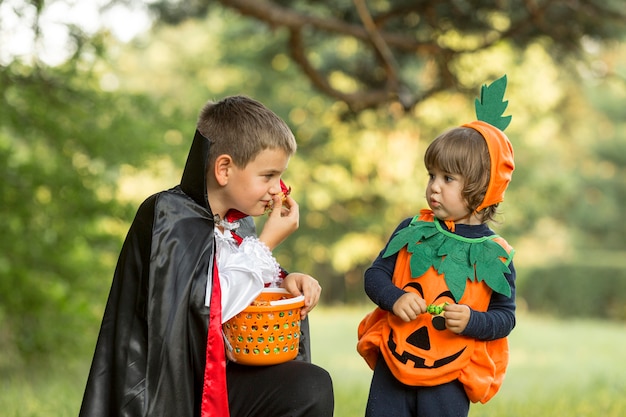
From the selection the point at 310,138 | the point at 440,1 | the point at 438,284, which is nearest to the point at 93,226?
the point at 440,1

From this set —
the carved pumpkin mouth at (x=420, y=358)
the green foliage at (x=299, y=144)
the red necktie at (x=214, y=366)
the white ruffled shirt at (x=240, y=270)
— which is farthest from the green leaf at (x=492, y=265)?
the green foliage at (x=299, y=144)

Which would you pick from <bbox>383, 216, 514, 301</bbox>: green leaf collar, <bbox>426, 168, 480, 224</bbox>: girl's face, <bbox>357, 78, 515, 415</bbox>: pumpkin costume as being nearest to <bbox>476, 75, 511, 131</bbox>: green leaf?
<bbox>357, 78, 515, 415</bbox>: pumpkin costume

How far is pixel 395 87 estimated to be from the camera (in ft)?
20.9

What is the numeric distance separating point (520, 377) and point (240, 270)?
21.7 ft

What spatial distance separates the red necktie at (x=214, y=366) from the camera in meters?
2.63

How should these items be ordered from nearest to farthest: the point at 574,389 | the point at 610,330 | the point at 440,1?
the point at 440,1
the point at 574,389
the point at 610,330

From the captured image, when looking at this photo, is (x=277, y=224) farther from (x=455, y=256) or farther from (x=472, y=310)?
(x=472, y=310)

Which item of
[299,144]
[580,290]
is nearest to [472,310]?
[299,144]

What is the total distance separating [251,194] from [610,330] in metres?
12.2

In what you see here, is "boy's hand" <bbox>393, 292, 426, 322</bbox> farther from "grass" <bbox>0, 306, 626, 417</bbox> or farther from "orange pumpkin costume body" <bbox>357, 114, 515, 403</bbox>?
"grass" <bbox>0, 306, 626, 417</bbox>

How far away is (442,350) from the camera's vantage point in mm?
2826

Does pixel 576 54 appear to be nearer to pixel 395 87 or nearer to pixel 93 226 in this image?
pixel 395 87

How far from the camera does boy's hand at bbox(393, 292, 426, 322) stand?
2.73 metres

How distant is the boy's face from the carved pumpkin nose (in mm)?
711
